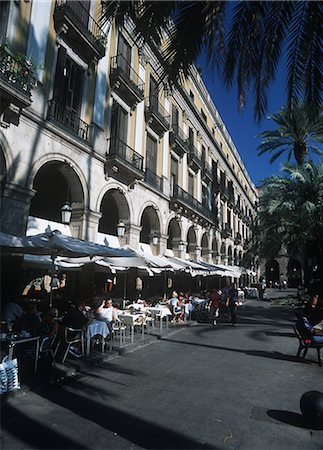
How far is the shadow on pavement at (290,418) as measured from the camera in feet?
13.5

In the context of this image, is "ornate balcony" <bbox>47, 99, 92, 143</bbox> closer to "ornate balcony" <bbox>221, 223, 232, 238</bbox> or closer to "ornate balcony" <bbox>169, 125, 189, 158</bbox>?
"ornate balcony" <bbox>169, 125, 189, 158</bbox>

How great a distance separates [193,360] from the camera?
288 inches

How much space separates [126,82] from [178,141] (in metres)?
7.25

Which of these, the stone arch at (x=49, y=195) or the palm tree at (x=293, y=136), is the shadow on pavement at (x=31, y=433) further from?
the palm tree at (x=293, y=136)

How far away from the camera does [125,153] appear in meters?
15.8

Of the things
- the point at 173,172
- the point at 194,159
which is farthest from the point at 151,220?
the point at 194,159

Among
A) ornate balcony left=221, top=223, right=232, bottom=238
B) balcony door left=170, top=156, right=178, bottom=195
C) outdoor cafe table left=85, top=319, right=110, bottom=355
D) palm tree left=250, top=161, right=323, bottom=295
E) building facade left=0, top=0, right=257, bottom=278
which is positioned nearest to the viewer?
outdoor cafe table left=85, top=319, right=110, bottom=355

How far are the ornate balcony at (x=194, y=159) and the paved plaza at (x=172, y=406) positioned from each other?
18510 millimetres

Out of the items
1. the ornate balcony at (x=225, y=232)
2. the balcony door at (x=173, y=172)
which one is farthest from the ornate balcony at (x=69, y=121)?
the ornate balcony at (x=225, y=232)

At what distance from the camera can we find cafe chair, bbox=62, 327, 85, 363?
Result: 643 cm

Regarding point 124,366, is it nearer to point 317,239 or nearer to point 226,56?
point 226,56

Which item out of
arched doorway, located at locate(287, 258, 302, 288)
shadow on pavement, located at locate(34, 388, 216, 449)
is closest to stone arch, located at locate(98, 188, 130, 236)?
A: shadow on pavement, located at locate(34, 388, 216, 449)

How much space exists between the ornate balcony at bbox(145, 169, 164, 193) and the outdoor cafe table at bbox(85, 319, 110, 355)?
36.5ft

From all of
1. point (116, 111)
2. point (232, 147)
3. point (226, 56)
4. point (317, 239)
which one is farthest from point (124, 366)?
point (232, 147)
